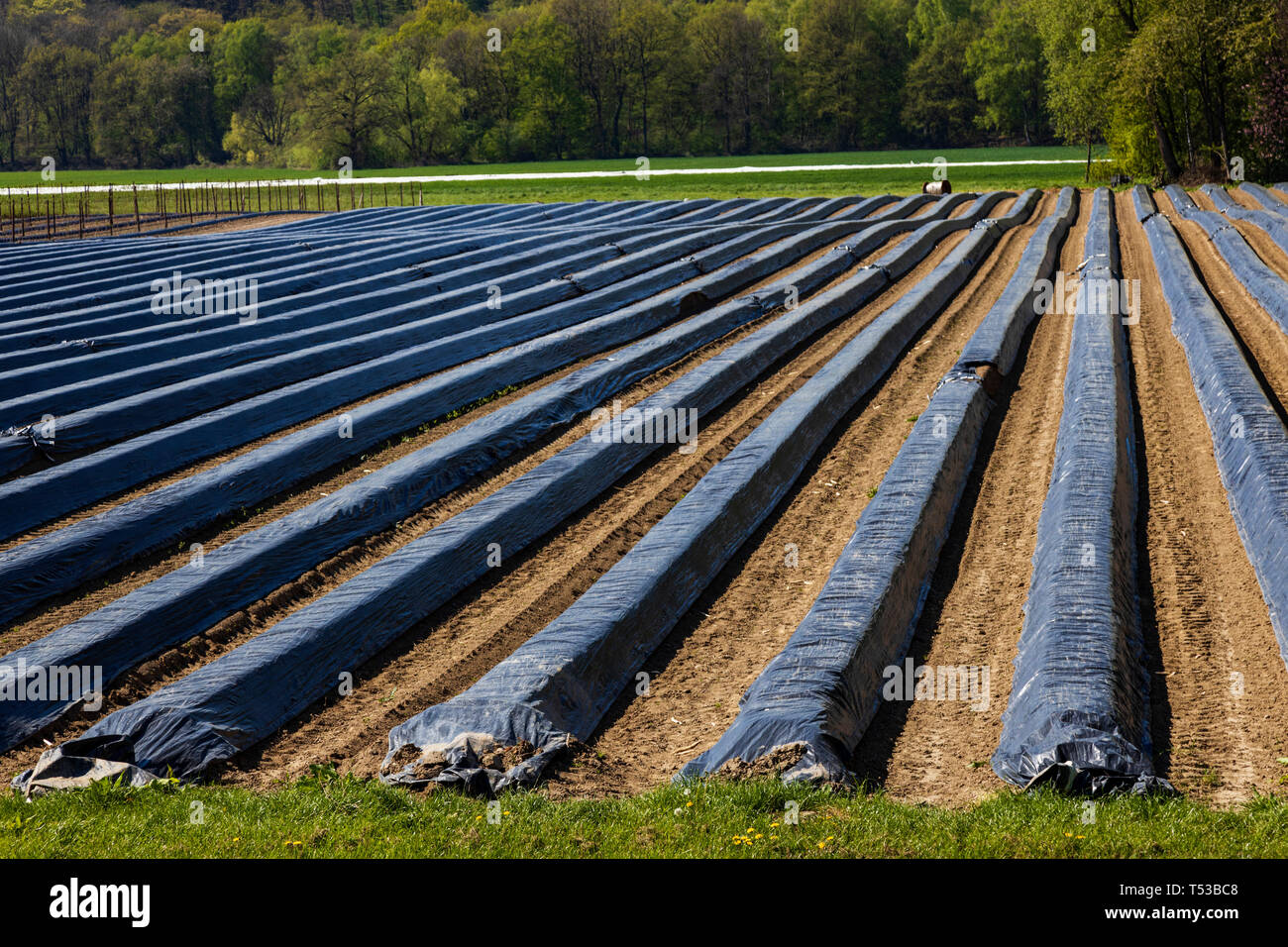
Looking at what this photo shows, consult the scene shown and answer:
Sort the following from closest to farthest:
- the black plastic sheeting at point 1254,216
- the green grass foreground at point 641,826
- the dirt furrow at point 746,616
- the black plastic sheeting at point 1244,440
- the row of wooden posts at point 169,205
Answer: the green grass foreground at point 641,826 → the dirt furrow at point 746,616 → the black plastic sheeting at point 1244,440 → the black plastic sheeting at point 1254,216 → the row of wooden posts at point 169,205

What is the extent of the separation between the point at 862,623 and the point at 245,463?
573 cm

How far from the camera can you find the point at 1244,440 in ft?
28.4

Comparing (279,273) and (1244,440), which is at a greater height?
(279,273)

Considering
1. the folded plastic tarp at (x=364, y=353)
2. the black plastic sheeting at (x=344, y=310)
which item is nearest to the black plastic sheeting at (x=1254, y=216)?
the black plastic sheeting at (x=344, y=310)

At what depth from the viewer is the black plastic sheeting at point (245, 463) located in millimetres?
7664

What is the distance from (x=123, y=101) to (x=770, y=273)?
101 meters

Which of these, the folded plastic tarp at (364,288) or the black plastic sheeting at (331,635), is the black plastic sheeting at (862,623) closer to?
the black plastic sheeting at (331,635)

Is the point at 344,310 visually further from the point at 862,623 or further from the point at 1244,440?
the point at 1244,440

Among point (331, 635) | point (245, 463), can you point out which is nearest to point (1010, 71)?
point (245, 463)

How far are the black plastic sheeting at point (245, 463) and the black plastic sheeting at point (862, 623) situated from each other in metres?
3.78

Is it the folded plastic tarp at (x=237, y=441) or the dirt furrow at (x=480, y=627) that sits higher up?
the folded plastic tarp at (x=237, y=441)

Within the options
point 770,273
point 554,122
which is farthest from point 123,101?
point 770,273

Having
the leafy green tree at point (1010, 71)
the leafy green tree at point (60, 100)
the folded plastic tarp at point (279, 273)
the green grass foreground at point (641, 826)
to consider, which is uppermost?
the leafy green tree at point (60, 100)
